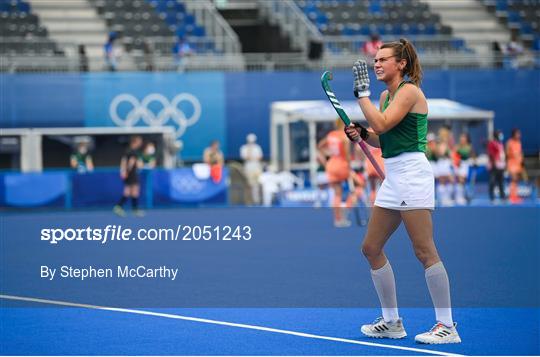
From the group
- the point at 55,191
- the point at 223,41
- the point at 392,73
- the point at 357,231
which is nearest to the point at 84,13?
the point at 223,41

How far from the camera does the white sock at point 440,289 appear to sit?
21.6 feet

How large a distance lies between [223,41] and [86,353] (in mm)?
22540

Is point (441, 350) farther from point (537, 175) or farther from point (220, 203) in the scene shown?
point (537, 175)

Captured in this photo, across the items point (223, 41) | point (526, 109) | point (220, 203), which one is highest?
point (223, 41)

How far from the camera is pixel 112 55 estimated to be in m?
Answer: 26.8

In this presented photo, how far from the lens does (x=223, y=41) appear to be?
28297 millimetres

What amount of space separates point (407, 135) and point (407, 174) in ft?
0.85

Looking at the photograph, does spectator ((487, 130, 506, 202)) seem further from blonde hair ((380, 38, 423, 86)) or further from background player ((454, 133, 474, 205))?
blonde hair ((380, 38, 423, 86))

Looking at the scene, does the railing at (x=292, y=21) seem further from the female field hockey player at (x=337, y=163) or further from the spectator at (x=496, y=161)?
the female field hockey player at (x=337, y=163)

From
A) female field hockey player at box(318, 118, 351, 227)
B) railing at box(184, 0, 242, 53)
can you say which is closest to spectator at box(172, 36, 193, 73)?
railing at box(184, 0, 242, 53)

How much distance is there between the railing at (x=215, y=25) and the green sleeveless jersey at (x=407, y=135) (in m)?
21.8

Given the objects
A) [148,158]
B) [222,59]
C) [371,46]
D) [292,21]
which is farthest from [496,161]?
[292,21]

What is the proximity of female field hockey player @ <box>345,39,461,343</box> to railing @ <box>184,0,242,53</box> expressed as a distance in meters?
21.7

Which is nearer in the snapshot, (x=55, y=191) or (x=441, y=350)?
(x=441, y=350)
